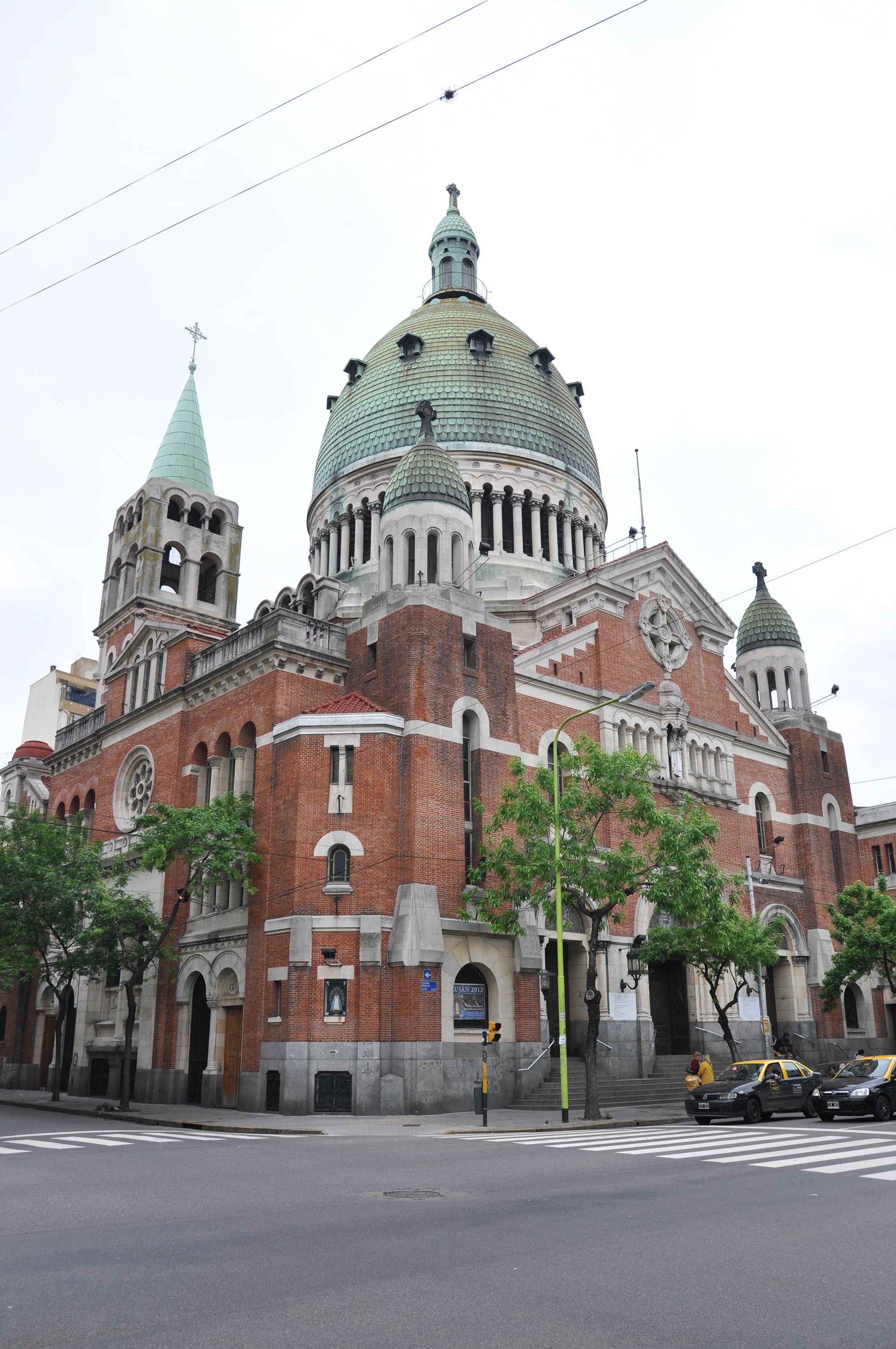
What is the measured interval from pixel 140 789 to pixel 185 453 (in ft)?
53.9

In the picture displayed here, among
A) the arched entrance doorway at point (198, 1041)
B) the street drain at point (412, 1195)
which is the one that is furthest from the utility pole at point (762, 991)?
the street drain at point (412, 1195)

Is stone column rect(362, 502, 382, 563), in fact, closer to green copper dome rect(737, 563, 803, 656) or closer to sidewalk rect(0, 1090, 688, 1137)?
green copper dome rect(737, 563, 803, 656)

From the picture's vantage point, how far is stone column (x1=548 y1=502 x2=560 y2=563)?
158 feet

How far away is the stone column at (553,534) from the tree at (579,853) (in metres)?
19.0

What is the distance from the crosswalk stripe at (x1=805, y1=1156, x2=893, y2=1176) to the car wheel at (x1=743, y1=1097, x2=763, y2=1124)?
8.20m

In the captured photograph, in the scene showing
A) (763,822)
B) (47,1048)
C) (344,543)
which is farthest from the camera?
(344,543)

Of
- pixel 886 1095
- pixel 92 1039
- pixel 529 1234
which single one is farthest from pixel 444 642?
pixel 529 1234

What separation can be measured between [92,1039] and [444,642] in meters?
19.1

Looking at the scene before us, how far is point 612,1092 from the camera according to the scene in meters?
31.4

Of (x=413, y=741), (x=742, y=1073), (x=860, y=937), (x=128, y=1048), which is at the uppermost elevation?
(x=413, y=741)

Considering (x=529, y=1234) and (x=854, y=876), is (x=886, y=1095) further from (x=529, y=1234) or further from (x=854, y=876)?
(x=854, y=876)

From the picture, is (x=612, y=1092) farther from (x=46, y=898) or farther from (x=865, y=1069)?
(x=46, y=898)

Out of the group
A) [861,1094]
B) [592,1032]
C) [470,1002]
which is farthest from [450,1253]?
[470,1002]

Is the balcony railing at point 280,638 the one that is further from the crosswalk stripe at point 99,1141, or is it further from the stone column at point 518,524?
the crosswalk stripe at point 99,1141
